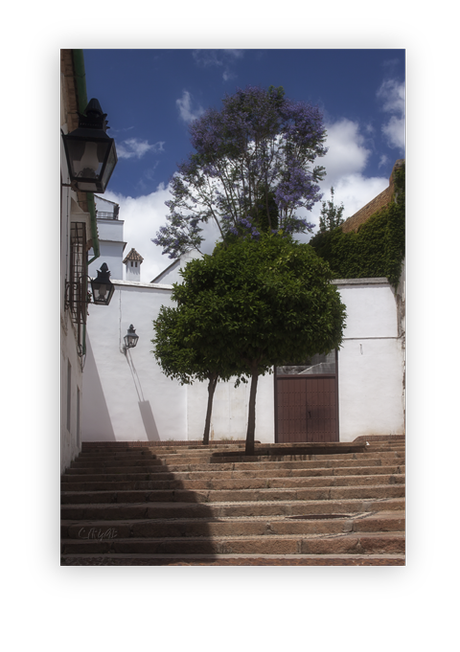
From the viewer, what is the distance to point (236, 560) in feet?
15.6

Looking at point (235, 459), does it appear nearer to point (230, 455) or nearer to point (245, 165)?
point (230, 455)

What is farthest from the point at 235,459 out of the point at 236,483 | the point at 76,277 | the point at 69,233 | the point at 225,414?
the point at 225,414

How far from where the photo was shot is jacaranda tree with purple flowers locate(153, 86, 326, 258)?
16.7 metres

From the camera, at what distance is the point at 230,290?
31.4ft

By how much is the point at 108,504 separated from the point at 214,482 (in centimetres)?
127

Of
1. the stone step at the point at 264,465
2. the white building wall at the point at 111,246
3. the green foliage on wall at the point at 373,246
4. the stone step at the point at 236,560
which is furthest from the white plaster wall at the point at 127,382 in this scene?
the stone step at the point at 236,560

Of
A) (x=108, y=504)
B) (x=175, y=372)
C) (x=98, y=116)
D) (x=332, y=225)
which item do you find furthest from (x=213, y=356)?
(x=332, y=225)

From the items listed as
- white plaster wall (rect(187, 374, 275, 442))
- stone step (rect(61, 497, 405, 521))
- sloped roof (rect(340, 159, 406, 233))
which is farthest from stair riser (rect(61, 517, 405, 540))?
sloped roof (rect(340, 159, 406, 233))

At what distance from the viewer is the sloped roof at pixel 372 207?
17.6 meters

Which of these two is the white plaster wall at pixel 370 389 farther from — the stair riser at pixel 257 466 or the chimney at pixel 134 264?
the chimney at pixel 134 264

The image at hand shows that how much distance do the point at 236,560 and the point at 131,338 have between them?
12084mm

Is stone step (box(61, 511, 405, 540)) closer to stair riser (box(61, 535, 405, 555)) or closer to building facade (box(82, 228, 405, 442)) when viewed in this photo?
stair riser (box(61, 535, 405, 555))

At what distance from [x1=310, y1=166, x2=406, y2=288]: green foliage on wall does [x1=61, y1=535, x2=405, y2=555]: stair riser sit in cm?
1256

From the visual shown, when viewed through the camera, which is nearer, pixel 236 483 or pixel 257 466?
pixel 236 483
